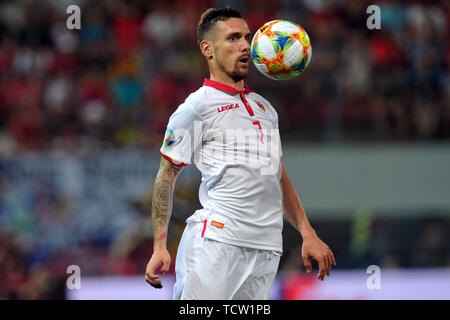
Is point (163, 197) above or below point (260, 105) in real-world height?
below

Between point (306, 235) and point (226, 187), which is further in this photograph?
point (306, 235)

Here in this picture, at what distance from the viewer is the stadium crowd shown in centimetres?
1148

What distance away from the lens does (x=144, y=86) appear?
42.7 feet

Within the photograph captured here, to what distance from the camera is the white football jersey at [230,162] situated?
461 cm

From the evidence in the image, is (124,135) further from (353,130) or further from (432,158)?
(432,158)

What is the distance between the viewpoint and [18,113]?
485 inches

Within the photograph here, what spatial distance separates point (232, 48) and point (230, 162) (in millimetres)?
785

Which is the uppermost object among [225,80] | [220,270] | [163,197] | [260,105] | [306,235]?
[225,80]

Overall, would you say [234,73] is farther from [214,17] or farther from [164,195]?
[164,195]

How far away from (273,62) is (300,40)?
10.1 inches

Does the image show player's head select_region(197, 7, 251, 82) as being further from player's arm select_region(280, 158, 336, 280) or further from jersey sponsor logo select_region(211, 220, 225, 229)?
jersey sponsor logo select_region(211, 220, 225, 229)

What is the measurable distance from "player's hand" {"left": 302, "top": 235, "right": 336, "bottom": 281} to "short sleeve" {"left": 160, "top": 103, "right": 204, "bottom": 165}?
1016mm

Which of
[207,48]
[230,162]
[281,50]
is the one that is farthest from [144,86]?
[230,162]
